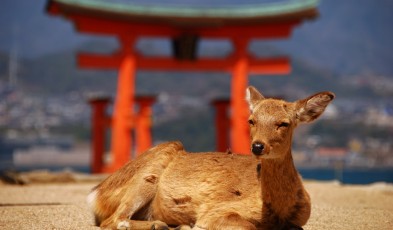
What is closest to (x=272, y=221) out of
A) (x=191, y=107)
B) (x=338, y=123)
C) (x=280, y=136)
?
(x=280, y=136)

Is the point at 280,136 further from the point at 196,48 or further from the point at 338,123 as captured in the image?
the point at 338,123

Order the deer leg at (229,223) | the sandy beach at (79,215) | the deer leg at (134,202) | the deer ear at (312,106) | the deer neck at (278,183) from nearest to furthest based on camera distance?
the deer leg at (229,223) < the deer neck at (278,183) < the deer ear at (312,106) < the deer leg at (134,202) < the sandy beach at (79,215)

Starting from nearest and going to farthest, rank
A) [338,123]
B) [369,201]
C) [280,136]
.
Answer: [280,136] → [369,201] → [338,123]

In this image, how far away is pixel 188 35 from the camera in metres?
22.4

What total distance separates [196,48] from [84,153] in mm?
127568

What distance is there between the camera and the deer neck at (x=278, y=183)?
17.1 feet

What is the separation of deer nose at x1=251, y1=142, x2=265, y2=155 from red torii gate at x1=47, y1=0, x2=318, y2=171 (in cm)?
1637

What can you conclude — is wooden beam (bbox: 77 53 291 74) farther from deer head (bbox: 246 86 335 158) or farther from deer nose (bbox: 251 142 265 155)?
deer nose (bbox: 251 142 265 155)

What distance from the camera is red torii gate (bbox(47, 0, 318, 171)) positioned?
835 inches

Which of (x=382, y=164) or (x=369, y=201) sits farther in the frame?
(x=382, y=164)

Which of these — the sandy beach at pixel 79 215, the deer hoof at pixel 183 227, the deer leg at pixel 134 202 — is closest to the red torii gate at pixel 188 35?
the sandy beach at pixel 79 215

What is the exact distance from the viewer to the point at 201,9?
73.0ft

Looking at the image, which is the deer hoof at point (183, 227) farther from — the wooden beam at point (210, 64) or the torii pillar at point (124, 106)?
the wooden beam at point (210, 64)

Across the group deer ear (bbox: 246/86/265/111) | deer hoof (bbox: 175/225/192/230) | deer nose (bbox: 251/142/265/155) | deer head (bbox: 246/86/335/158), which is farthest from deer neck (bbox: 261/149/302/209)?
deer hoof (bbox: 175/225/192/230)
